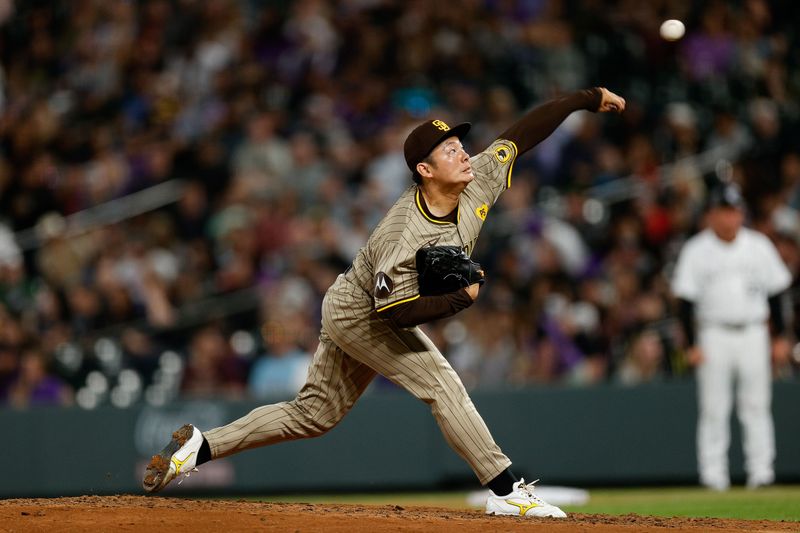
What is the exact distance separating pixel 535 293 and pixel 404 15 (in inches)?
208

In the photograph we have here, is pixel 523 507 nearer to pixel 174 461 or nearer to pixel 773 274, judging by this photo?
pixel 174 461

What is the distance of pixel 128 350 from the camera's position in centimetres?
1208

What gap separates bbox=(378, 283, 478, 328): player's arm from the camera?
595cm

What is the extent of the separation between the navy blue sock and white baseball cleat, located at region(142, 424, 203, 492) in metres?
1.52

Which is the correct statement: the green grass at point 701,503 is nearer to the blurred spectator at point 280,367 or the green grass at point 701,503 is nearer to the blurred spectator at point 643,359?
the blurred spectator at point 643,359

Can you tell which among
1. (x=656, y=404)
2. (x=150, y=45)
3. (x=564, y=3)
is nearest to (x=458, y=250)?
(x=656, y=404)

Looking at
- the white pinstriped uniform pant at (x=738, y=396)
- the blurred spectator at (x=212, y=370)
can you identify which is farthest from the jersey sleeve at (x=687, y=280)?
the blurred spectator at (x=212, y=370)

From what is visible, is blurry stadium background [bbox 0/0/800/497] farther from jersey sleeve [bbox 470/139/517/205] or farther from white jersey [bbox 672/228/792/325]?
jersey sleeve [bbox 470/139/517/205]

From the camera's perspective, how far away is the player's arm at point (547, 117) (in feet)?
22.4

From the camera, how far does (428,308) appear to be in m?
5.95

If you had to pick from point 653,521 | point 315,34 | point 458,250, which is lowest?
point 653,521

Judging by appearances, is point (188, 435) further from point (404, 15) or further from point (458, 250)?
point (404, 15)

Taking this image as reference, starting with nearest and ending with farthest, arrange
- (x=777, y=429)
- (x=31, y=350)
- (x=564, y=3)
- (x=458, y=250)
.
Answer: (x=458, y=250), (x=777, y=429), (x=31, y=350), (x=564, y=3)

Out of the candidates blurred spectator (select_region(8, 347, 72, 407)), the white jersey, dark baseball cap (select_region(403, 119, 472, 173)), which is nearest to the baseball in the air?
dark baseball cap (select_region(403, 119, 472, 173))
